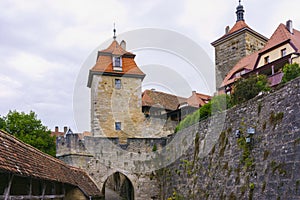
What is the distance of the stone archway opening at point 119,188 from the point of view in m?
24.7

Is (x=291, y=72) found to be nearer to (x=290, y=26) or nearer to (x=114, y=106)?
(x=290, y=26)

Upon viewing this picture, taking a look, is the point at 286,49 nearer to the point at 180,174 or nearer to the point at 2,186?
the point at 180,174

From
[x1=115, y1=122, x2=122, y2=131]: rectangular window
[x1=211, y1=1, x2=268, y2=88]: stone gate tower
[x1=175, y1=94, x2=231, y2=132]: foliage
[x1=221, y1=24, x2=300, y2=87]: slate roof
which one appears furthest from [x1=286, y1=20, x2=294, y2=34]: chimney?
[x1=115, y1=122, x2=122, y2=131]: rectangular window

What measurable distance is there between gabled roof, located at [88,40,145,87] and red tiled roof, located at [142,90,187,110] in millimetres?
3220

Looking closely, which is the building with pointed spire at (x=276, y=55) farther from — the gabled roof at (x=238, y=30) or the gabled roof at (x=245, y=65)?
the gabled roof at (x=238, y=30)

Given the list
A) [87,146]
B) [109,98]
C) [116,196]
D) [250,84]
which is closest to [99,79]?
Answer: [109,98]

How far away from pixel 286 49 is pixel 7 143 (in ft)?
56.6

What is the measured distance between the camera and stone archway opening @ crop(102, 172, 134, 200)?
81.0ft

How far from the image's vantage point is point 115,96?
79.2ft

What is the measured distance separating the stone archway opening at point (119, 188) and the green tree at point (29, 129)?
5.09m

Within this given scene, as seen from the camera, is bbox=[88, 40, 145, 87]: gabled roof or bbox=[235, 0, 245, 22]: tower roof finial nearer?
bbox=[88, 40, 145, 87]: gabled roof

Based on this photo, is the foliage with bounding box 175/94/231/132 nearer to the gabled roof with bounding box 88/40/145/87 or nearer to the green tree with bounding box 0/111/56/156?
the gabled roof with bounding box 88/40/145/87

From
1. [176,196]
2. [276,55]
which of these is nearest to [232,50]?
[276,55]

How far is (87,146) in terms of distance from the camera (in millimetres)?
20156
